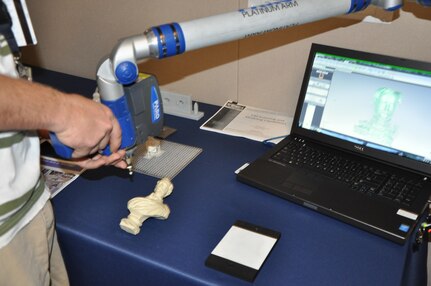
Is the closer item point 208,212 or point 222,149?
point 208,212

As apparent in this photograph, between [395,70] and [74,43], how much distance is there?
1.12 meters

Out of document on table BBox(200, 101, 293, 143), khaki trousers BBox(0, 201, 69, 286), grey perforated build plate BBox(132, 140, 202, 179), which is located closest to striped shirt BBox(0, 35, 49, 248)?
khaki trousers BBox(0, 201, 69, 286)

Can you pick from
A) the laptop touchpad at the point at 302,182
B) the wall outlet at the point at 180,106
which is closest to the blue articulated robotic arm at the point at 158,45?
the laptop touchpad at the point at 302,182

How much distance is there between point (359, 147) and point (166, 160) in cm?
49

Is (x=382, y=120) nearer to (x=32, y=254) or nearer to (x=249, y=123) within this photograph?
(x=249, y=123)

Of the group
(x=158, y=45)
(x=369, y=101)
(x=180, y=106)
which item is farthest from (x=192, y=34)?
(x=180, y=106)

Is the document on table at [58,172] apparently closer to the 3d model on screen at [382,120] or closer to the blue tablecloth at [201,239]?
the blue tablecloth at [201,239]

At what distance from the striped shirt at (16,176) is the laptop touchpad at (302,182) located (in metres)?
0.52

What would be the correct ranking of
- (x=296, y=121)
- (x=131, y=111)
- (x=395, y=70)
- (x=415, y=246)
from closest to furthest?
(x=131, y=111) < (x=415, y=246) < (x=395, y=70) < (x=296, y=121)

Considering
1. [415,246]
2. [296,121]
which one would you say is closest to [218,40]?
[296,121]

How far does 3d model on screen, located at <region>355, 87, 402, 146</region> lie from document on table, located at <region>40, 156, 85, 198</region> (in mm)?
721

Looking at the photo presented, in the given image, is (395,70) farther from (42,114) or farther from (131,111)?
(42,114)

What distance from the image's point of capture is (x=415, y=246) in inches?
31.3

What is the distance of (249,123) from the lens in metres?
1.19
